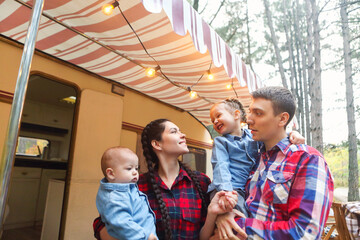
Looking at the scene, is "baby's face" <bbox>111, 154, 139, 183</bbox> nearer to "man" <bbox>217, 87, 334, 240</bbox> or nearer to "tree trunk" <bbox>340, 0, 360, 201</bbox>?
"man" <bbox>217, 87, 334, 240</bbox>

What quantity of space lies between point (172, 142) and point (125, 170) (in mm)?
406

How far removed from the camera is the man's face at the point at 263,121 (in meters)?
1.28

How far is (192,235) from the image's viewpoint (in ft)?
5.05

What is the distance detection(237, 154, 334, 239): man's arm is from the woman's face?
30.7 inches

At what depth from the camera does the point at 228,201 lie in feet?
3.94

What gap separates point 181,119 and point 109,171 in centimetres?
498

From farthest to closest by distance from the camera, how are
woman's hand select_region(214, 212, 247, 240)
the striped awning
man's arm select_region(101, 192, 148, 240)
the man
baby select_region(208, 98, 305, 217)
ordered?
1. the striped awning
2. baby select_region(208, 98, 305, 217)
3. man's arm select_region(101, 192, 148, 240)
4. woman's hand select_region(214, 212, 247, 240)
5. the man

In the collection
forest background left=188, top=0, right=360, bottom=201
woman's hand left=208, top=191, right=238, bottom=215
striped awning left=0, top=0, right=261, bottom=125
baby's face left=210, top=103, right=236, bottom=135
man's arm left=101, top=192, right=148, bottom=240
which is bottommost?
man's arm left=101, top=192, right=148, bottom=240

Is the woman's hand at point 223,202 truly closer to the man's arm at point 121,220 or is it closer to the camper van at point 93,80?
the man's arm at point 121,220

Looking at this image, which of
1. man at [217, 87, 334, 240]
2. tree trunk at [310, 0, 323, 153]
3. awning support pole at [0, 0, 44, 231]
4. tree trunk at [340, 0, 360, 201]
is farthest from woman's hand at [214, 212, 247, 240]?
tree trunk at [340, 0, 360, 201]

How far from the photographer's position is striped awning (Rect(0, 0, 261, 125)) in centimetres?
244

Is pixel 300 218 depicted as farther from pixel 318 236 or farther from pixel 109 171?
pixel 109 171

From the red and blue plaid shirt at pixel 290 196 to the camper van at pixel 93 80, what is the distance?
45.7 inches

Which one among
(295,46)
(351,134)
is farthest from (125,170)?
(295,46)
